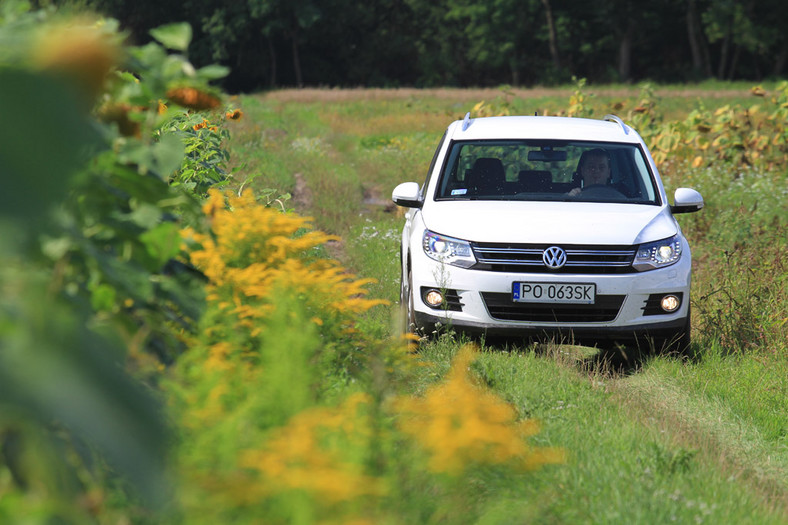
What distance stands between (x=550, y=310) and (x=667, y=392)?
0.90 m

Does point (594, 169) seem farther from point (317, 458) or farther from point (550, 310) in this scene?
point (317, 458)

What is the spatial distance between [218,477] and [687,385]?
4.42 metres

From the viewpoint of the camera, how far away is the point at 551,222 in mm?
6309

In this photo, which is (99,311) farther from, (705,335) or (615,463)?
(705,335)

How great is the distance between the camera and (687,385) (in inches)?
231

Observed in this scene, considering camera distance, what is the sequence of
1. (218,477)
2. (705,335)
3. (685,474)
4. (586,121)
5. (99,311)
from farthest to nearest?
(586,121) → (705,335) → (685,474) → (99,311) → (218,477)

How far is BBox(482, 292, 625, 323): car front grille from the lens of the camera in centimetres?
614

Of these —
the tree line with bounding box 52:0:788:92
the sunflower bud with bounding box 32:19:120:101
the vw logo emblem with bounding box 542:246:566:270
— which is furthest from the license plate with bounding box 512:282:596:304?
the tree line with bounding box 52:0:788:92

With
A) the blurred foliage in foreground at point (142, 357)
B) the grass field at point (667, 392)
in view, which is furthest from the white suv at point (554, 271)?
the blurred foliage in foreground at point (142, 357)

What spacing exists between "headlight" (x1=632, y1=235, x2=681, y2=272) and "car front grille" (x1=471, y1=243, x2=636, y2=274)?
0.06 meters

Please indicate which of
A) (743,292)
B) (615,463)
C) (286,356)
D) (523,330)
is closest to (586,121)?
(743,292)

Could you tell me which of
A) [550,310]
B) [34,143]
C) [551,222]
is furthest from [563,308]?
[34,143]

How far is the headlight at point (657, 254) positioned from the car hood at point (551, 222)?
48 millimetres

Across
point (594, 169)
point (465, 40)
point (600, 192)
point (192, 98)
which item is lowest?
point (465, 40)
